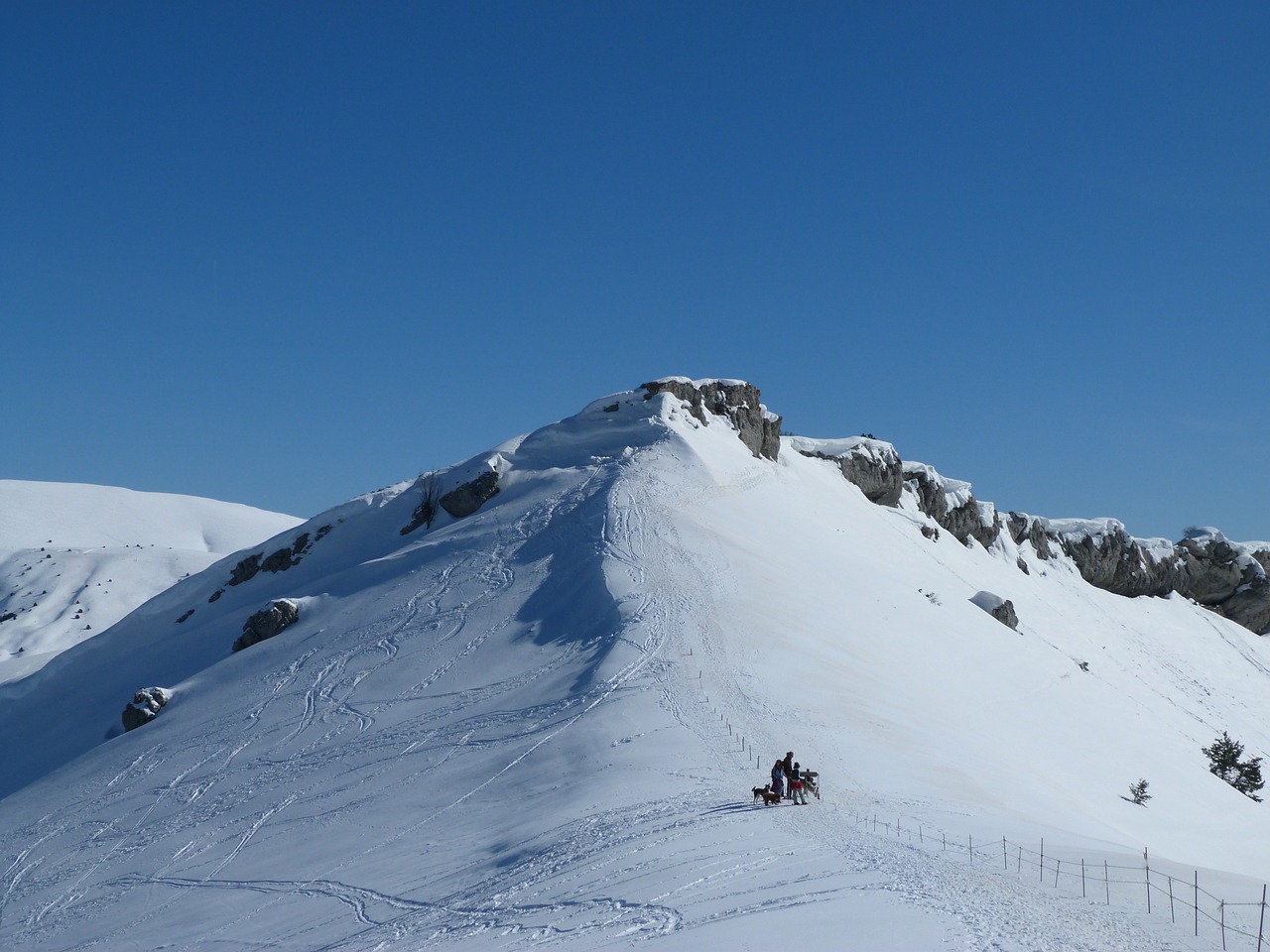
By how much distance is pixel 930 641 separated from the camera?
139ft

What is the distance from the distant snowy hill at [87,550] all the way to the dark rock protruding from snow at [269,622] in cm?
2412

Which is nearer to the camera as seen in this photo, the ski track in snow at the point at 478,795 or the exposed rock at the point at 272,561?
the ski track in snow at the point at 478,795

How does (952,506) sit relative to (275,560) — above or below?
above

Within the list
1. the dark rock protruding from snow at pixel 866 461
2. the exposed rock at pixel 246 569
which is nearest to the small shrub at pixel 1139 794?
the dark rock protruding from snow at pixel 866 461

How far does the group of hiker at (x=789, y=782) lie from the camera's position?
2136 centimetres

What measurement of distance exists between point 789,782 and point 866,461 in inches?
1956

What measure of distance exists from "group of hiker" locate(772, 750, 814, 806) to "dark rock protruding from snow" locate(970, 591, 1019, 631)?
34536mm

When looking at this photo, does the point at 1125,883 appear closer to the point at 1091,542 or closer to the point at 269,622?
the point at 269,622

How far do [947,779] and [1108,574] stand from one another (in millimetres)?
65104

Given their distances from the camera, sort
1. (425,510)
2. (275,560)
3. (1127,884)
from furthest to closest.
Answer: (275,560) < (425,510) < (1127,884)

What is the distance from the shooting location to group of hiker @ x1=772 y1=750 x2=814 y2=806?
2136cm

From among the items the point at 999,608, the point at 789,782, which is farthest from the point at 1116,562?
the point at 789,782

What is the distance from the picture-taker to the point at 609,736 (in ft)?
85.9

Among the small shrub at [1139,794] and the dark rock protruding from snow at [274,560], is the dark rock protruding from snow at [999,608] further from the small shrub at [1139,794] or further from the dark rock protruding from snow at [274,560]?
the dark rock protruding from snow at [274,560]
